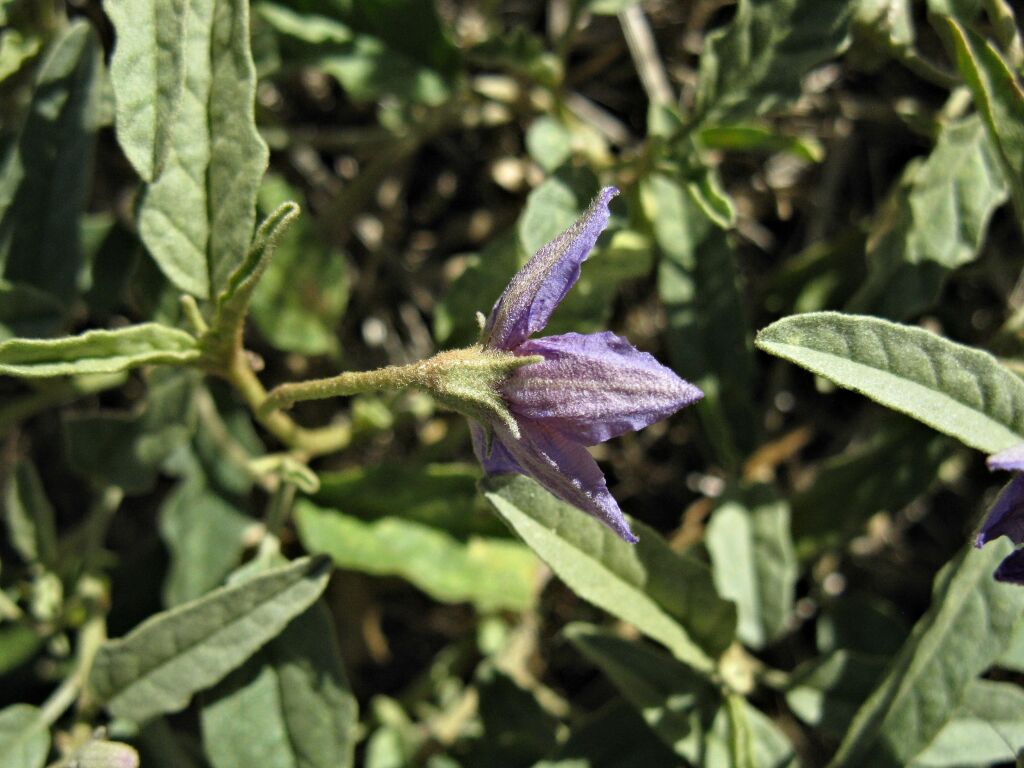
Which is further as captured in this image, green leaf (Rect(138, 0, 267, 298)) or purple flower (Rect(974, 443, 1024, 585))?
Result: green leaf (Rect(138, 0, 267, 298))

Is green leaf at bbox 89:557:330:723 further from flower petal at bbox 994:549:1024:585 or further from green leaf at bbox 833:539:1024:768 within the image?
flower petal at bbox 994:549:1024:585

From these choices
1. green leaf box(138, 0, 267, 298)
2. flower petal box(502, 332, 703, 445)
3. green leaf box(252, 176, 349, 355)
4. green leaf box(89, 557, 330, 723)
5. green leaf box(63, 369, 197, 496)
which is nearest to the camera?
flower petal box(502, 332, 703, 445)

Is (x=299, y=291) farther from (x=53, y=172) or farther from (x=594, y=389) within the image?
(x=594, y=389)

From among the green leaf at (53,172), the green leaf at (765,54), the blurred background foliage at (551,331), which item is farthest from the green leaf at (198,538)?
the green leaf at (765,54)

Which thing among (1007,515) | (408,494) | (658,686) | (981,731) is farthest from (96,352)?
(981,731)

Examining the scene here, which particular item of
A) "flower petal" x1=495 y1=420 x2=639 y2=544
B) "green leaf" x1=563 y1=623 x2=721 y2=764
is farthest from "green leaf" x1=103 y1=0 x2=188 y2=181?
"green leaf" x1=563 y1=623 x2=721 y2=764

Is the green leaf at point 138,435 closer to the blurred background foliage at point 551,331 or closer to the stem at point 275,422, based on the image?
the blurred background foliage at point 551,331

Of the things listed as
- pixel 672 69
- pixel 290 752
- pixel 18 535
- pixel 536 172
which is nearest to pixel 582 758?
pixel 290 752
